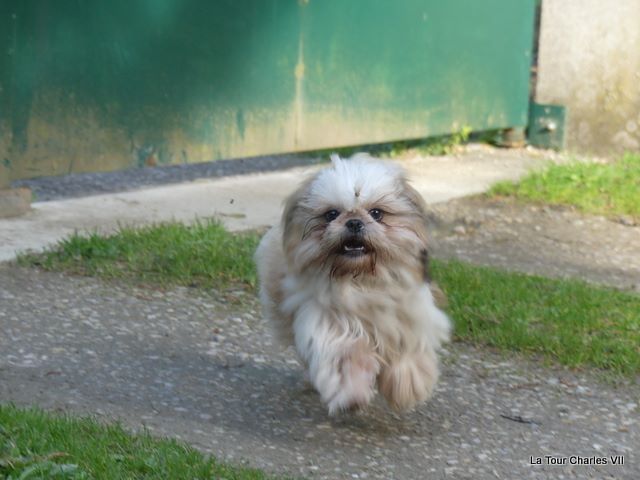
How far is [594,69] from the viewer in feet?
36.0

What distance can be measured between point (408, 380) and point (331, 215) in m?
0.67

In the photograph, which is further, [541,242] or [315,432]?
[541,242]

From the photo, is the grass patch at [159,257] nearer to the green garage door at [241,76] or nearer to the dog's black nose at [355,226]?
the green garage door at [241,76]

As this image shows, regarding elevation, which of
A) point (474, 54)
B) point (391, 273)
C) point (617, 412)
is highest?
point (474, 54)

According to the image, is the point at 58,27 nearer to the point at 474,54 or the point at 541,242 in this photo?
the point at 541,242

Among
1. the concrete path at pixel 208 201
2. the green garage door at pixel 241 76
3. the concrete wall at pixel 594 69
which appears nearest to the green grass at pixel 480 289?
the concrete path at pixel 208 201

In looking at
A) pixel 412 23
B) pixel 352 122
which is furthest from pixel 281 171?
pixel 412 23

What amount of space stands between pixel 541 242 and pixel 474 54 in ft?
11.2

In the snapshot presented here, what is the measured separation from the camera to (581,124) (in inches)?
439

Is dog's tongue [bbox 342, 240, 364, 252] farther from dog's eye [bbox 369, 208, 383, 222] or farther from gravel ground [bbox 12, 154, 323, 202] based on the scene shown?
gravel ground [bbox 12, 154, 323, 202]

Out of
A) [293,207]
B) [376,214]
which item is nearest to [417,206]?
[376,214]

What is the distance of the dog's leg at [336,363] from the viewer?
429 cm

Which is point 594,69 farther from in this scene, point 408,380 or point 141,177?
point 408,380

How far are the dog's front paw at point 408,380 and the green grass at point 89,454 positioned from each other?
0.74 m
